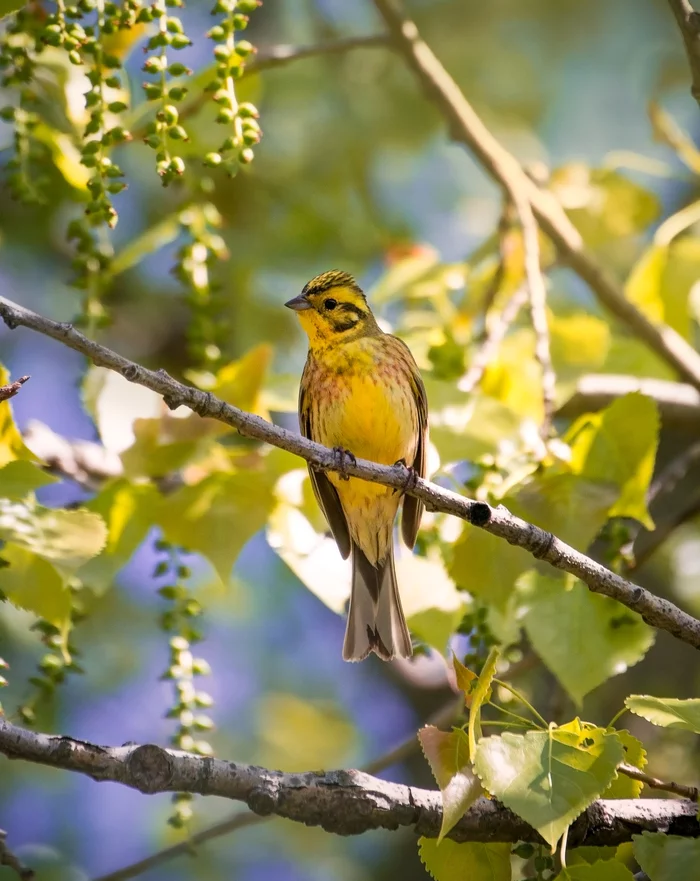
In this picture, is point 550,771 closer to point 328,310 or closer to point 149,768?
point 149,768

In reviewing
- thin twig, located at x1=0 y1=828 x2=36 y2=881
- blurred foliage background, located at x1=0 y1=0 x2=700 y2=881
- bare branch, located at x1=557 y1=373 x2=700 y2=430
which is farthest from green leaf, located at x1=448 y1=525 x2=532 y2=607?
bare branch, located at x1=557 y1=373 x2=700 y2=430

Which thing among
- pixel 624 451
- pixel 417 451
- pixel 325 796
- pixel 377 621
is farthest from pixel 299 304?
pixel 325 796

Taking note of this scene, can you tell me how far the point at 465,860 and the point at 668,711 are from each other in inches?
26.3

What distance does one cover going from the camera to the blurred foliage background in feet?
10.4

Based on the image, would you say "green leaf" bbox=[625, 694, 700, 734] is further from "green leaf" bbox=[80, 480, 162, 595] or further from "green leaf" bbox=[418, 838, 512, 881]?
"green leaf" bbox=[80, 480, 162, 595]

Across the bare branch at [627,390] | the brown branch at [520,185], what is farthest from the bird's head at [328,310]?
the bare branch at [627,390]

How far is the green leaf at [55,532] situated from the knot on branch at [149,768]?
19.4 inches

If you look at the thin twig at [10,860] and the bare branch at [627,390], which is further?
the bare branch at [627,390]

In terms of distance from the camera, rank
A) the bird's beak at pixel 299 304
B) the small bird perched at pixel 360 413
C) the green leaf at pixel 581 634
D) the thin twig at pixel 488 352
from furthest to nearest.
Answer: the bird's beak at pixel 299 304, the small bird perched at pixel 360 413, the thin twig at pixel 488 352, the green leaf at pixel 581 634

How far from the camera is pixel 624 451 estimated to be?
127 inches

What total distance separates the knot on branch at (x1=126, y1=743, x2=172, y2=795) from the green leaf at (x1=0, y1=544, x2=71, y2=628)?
0.52m

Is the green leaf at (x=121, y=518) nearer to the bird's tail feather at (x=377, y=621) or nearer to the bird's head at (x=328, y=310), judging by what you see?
the bird's tail feather at (x=377, y=621)

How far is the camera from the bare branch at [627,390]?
5.09 m

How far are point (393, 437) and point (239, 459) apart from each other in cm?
107
